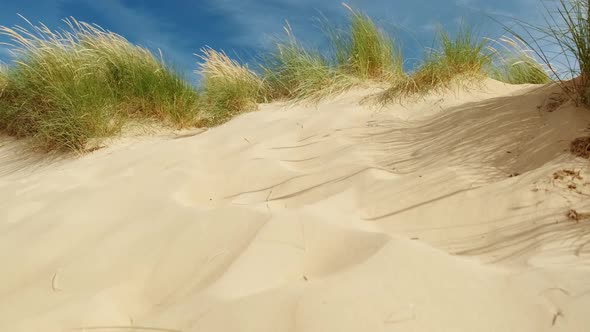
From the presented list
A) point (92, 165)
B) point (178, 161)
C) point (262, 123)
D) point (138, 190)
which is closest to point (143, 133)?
point (92, 165)

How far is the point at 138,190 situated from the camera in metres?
2.06

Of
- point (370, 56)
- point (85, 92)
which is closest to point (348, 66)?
point (370, 56)

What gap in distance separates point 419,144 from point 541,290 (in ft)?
4.41

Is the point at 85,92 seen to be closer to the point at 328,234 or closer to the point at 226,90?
the point at 226,90

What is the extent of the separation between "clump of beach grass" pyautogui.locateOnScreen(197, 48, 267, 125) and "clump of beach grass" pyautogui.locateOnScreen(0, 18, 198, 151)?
0.57ft

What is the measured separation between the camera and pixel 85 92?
148 inches

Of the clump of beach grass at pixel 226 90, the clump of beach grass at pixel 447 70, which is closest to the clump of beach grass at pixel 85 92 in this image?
the clump of beach grass at pixel 226 90

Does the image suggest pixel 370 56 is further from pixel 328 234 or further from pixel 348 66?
pixel 328 234

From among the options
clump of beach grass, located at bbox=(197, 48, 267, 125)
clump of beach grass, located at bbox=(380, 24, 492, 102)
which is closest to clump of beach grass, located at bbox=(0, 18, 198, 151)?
clump of beach grass, located at bbox=(197, 48, 267, 125)

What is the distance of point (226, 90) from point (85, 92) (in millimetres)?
1232

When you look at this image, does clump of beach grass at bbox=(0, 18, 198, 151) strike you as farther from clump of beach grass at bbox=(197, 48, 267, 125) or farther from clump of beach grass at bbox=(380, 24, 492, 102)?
clump of beach grass at bbox=(380, 24, 492, 102)

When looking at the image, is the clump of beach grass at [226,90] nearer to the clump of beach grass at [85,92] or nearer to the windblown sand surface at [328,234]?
the clump of beach grass at [85,92]

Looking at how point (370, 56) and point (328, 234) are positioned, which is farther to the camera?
point (370, 56)

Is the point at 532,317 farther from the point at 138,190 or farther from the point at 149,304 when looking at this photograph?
the point at 138,190
